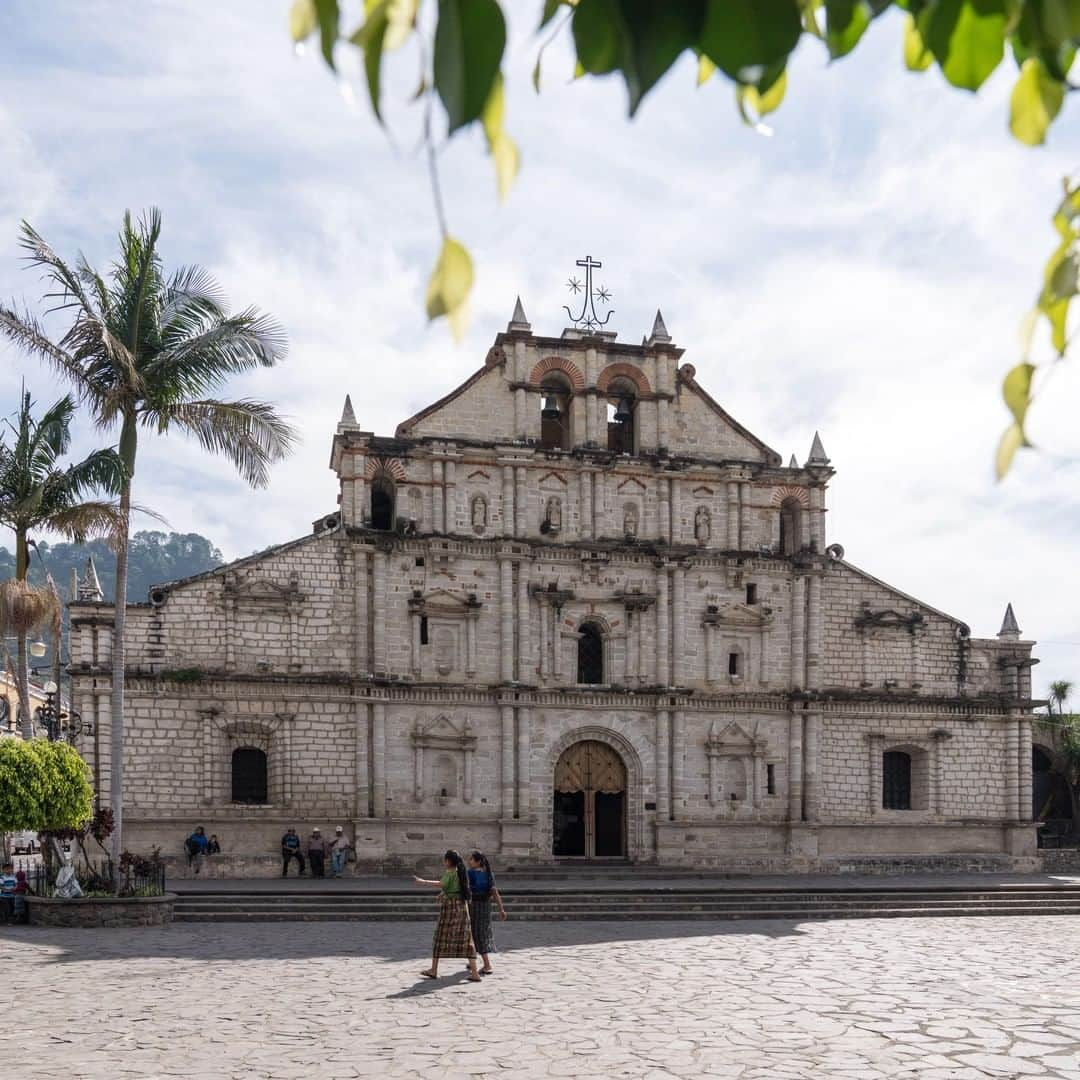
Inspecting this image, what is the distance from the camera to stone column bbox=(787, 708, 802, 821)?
32.9 metres

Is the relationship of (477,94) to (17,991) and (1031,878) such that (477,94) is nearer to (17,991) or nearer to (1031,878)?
(17,991)

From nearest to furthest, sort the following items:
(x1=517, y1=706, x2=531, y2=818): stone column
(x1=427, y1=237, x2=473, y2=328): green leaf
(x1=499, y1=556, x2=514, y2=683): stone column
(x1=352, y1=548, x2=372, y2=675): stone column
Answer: (x1=427, y1=237, x2=473, y2=328): green leaf
(x1=352, y1=548, x2=372, y2=675): stone column
(x1=517, y1=706, x2=531, y2=818): stone column
(x1=499, y1=556, x2=514, y2=683): stone column

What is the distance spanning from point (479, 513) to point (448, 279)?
98.6 ft

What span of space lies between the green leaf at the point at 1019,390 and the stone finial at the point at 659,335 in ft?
103

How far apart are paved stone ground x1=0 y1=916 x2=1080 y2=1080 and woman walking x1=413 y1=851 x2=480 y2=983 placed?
0.39 metres

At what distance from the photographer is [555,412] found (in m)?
34.0

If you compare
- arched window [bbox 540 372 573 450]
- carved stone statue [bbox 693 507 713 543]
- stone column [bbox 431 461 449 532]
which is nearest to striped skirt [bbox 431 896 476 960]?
stone column [bbox 431 461 449 532]

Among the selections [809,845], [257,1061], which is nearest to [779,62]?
[257,1061]

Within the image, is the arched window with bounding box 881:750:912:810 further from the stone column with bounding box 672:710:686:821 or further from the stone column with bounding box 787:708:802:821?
the stone column with bounding box 672:710:686:821

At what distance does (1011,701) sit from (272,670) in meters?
18.9

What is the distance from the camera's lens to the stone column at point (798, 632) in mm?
33562

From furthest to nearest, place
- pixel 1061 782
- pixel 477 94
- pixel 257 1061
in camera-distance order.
Answer: pixel 1061 782, pixel 257 1061, pixel 477 94

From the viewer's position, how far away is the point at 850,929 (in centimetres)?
2333

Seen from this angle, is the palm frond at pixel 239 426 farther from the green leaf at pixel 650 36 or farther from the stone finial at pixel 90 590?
the green leaf at pixel 650 36
